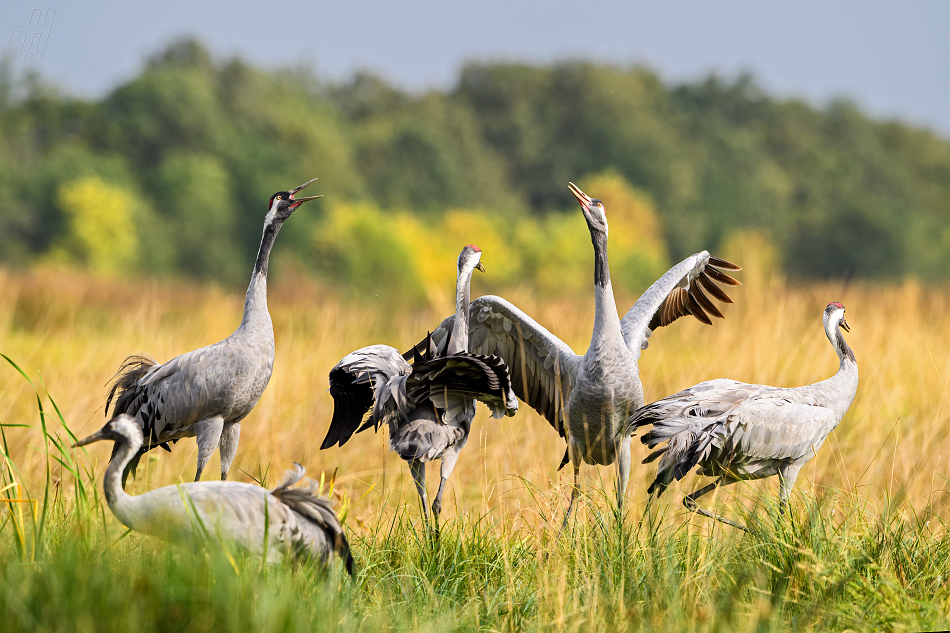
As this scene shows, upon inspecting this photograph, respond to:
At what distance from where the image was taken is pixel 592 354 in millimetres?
4234

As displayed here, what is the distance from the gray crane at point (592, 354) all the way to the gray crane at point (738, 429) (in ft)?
0.59

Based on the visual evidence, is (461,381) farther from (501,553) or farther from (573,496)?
(573,496)

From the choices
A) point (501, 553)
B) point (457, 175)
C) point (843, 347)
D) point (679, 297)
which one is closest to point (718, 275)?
point (679, 297)

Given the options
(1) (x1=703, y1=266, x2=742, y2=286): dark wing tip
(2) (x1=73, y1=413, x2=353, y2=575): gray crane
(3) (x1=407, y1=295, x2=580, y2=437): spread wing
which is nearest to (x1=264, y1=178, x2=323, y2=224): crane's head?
(3) (x1=407, y1=295, x2=580, y2=437): spread wing

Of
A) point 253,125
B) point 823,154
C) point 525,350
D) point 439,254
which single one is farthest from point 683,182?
point 525,350

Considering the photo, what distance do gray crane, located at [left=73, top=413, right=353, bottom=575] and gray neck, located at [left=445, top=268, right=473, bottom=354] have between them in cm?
136

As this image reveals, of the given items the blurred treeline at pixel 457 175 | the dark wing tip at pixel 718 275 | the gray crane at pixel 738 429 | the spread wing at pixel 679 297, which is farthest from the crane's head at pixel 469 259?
the blurred treeline at pixel 457 175

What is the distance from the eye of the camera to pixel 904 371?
836 centimetres

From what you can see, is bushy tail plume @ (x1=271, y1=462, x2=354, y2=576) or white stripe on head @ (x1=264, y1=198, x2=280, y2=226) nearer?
bushy tail plume @ (x1=271, y1=462, x2=354, y2=576)

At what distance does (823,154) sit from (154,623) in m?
49.8

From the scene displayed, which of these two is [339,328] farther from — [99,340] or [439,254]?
[439,254]

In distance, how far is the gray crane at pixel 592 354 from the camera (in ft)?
13.9

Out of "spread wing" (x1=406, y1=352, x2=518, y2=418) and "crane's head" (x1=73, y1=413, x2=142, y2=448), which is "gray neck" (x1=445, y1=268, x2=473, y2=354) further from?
"crane's head" (x1=73, y1=413, x2=142, y2=448)

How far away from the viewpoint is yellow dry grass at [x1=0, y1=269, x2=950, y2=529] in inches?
211
